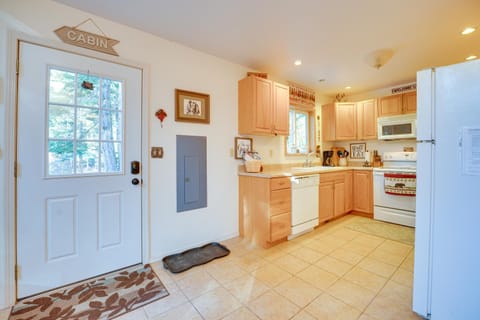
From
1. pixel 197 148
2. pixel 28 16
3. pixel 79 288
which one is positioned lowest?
pixel 79 288

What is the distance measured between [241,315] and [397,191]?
327cm

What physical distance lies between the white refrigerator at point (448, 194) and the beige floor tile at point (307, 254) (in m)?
0.96

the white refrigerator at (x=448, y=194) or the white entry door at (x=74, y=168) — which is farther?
the white entry door at (x=74, y=168)

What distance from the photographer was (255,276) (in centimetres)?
199

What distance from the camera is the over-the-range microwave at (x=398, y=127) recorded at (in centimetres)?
356

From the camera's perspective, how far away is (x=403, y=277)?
195 cm

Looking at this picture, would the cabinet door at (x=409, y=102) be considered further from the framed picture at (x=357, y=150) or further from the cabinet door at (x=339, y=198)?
the cabinet door at (x=339, y=198)

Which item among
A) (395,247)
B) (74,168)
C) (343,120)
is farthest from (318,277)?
(343,120)

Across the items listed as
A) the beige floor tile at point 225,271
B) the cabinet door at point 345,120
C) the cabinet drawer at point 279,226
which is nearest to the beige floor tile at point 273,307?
the beige floor tile at point 225,271

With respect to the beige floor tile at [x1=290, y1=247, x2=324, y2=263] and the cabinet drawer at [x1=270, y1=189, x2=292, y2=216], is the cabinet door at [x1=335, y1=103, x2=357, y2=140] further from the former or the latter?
the beige floor tile at [x1=290, y1=247, x2=324, y2=263]

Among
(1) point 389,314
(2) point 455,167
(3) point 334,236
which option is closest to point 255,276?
(1) point 389,314

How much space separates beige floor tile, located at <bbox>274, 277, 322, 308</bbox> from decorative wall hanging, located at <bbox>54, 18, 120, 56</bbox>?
2766mm

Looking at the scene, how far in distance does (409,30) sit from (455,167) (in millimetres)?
1723

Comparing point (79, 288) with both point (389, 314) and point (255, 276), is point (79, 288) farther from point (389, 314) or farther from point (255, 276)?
point (389, 314)
